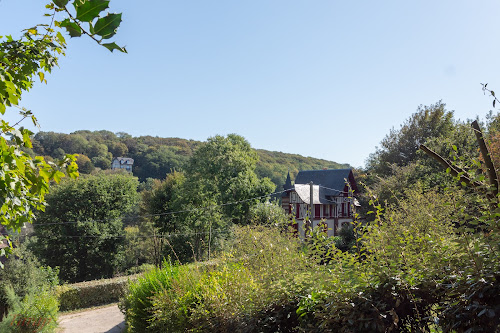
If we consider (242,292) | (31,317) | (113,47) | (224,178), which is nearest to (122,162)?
(224,178)

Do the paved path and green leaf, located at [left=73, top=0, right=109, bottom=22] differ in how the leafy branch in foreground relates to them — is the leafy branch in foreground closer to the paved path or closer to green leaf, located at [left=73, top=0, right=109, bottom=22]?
green leaf, located at [left=73, top=0, right=109, bottom=22]

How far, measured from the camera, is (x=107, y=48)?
50.5 inches

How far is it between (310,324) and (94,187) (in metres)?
26.2

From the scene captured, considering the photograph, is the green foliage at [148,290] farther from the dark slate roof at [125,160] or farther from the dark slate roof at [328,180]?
the dark slate roof at [125,160]

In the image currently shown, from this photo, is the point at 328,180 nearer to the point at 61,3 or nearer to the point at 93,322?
the point at 93,322

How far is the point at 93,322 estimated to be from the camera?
1287 cm

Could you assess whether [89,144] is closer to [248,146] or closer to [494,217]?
[248,146]

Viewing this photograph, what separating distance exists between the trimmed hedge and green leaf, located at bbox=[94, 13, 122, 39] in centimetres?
1698

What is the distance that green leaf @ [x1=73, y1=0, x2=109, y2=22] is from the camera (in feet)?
3.92

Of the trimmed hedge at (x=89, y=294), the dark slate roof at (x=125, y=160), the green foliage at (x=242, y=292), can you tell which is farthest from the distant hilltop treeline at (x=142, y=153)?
the green foliage at (x=242, y=292)

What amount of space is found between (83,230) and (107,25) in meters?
26.5

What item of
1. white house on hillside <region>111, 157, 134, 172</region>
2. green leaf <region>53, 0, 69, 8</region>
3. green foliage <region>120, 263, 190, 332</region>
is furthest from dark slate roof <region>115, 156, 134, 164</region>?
green leaf <region>53, 0, 69, 8</region>

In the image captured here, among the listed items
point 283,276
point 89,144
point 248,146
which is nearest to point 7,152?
point 283,276

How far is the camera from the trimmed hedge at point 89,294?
17.0 meters
